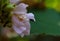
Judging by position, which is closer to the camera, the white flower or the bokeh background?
the white flower

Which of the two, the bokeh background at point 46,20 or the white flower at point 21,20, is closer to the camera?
the white flower at point 21,20

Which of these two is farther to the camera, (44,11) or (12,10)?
(44,11)

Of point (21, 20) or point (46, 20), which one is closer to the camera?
point (21, 20)

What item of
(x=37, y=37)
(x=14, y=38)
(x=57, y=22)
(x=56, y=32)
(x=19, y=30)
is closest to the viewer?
(x=19, y=30)

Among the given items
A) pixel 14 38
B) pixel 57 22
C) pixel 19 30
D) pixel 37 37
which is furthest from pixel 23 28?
pixel 57 22

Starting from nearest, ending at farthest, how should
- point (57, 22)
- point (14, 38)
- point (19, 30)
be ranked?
point (19, 30) < point (14, 38) < point (57, 22)

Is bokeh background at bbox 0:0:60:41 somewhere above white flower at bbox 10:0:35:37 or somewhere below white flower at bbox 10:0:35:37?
below

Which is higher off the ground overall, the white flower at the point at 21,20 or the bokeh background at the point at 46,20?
the white flower at the point at 21,20

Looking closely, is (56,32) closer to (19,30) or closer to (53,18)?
(53,18)

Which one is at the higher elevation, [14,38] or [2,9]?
[2,9]

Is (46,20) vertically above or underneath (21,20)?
underneath
